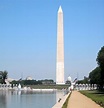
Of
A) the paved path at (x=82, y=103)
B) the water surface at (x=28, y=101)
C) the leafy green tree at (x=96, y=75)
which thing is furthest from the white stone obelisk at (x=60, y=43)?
the paved path at (x=82, y=103)

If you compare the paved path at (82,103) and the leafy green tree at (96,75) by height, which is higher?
the leafy green tree at (96,75)

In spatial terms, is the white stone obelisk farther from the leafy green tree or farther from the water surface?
the water surface

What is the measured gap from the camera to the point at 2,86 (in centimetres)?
11400

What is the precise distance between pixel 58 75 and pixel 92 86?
A: 48.0 ft

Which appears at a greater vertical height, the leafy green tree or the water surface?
the leafy green tree

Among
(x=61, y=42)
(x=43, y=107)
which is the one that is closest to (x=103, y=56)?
(x=43, y=107)

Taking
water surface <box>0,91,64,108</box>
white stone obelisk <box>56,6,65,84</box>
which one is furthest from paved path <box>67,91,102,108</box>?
white stone obelisk <box>56,6,65,84</box>

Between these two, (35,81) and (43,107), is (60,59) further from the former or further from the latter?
(35,81)

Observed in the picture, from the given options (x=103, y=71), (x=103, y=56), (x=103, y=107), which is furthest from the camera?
(x=103, y=71)

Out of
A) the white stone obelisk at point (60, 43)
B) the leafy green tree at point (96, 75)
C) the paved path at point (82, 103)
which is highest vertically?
the white stone obelisk at point (60, 43)

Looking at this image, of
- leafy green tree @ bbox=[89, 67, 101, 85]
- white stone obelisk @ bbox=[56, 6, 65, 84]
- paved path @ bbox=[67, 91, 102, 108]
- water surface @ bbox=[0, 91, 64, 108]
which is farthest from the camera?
white stone obelisk @ bbox=[56, 6, 65, 84]

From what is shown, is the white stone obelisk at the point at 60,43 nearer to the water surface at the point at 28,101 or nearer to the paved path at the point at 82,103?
the water surface at the point at 28,101

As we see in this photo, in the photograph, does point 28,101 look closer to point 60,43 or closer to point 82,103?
point 82,103

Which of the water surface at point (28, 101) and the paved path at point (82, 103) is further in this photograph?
the water surface at point (28, 101)
